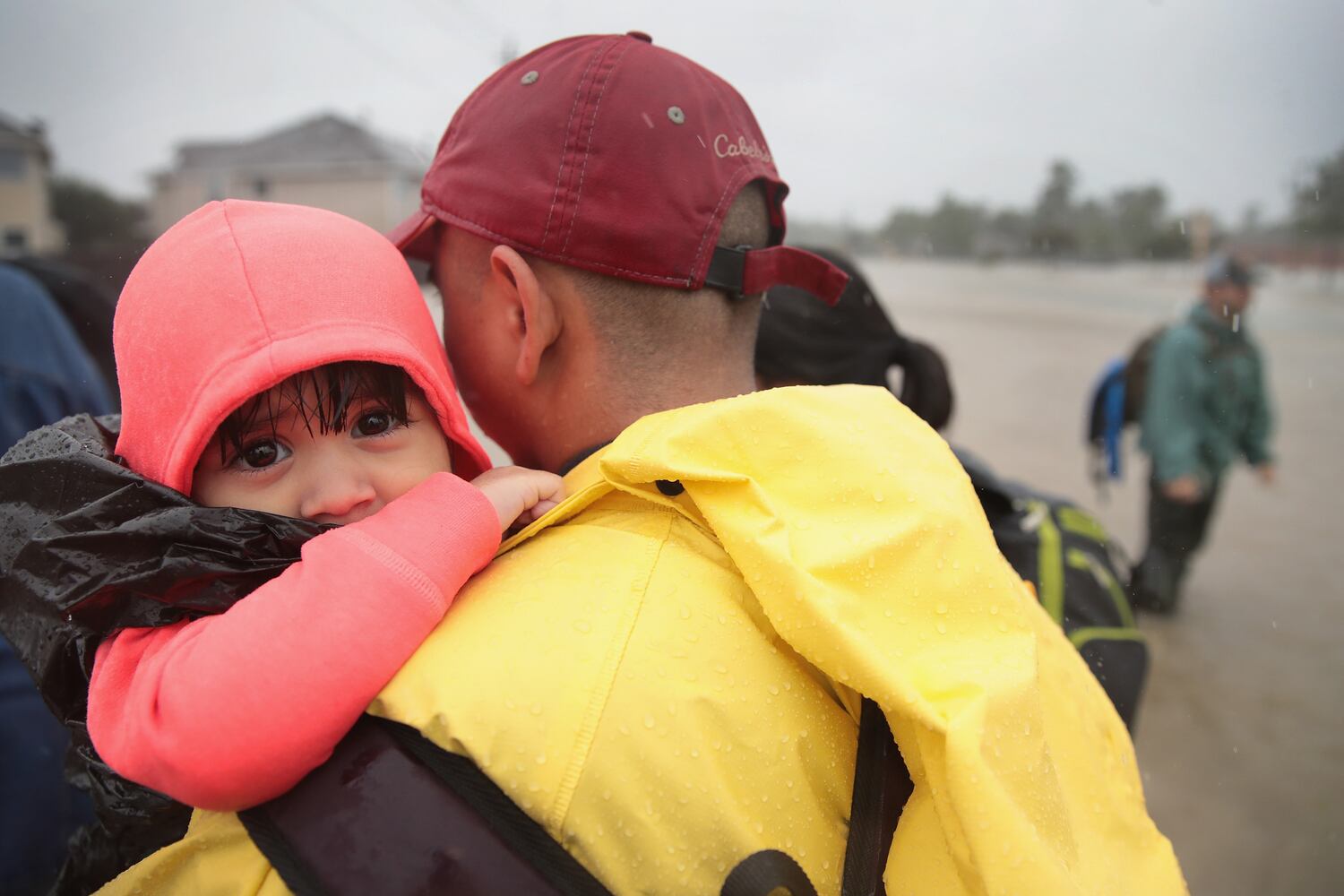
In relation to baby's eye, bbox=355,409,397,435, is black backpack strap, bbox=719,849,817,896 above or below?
below

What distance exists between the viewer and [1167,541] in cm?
507

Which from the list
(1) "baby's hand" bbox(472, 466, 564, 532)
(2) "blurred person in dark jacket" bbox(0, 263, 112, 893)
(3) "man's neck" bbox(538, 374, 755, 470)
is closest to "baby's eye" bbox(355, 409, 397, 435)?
(1) "baby's hand" bbox(472, 466, 564, 532)

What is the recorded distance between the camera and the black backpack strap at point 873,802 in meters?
0.90

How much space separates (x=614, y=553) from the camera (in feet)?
3.14

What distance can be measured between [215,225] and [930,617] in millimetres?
1043

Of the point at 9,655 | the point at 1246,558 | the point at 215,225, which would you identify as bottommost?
the point at 1246,558

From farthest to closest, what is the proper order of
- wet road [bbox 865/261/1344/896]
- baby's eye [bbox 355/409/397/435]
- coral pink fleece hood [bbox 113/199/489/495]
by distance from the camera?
1. wet road [bbox 865/261/1344/896]
2. baby's eye [bbox 355/409/397/435]
3. coral pink fleece hood [bbox 113/199/489/495]

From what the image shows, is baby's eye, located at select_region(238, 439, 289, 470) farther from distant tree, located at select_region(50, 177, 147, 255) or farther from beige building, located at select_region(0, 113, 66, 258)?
beige building, located at select_region(0, 113, 66, 258)

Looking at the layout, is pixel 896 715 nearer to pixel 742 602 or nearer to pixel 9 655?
pixel 742 602

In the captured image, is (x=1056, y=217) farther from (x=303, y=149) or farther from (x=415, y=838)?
(x=415, y=838)

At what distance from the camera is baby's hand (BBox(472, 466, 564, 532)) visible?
107cm

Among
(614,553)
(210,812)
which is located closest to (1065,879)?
(614,553)

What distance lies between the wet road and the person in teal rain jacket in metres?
0.48

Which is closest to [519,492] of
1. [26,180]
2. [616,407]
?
[616,407]
